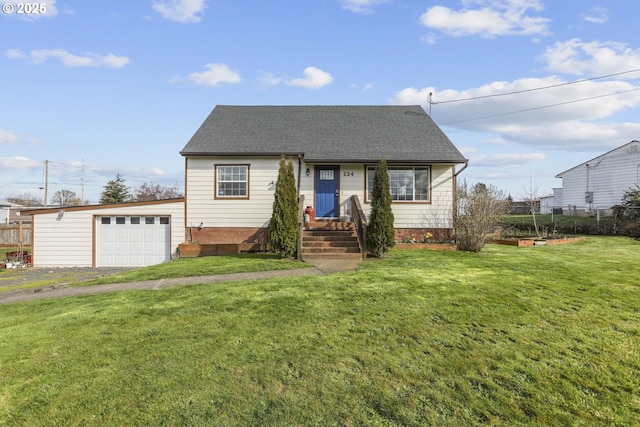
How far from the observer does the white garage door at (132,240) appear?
14.3 m

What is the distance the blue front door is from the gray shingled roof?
2.51ft

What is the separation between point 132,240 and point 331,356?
522 inches

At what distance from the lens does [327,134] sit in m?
14.9

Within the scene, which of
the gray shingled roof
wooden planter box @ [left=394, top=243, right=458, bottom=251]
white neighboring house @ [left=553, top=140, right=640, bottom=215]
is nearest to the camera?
wooden planter box @ [left=394, top=243, right=458, bottom=251]

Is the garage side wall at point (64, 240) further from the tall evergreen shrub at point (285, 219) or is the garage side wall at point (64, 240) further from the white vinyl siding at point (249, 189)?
the tall evergreen shrub at point (285, 219)

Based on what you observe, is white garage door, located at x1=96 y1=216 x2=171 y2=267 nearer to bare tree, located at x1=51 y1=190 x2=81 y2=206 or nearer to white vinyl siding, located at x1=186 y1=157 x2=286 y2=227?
white vinyl siding, located at x1=186 y1=157 x2=286 y2=227

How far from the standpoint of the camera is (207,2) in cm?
950

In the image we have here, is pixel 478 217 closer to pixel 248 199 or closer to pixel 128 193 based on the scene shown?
pixel 248 199

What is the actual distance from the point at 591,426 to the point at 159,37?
14.3m

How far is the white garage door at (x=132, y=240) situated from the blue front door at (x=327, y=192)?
6260 mm

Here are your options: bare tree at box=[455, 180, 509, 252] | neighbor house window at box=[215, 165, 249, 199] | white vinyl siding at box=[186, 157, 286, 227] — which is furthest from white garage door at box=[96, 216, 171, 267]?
bare tree at box=[455, 180, 509, 252]

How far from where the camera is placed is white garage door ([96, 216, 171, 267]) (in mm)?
14328

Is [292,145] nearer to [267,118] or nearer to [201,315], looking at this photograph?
[267,118]

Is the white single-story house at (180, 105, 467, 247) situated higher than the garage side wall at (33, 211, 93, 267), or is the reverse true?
the white single-story house at (180, 105, 467, 247)
